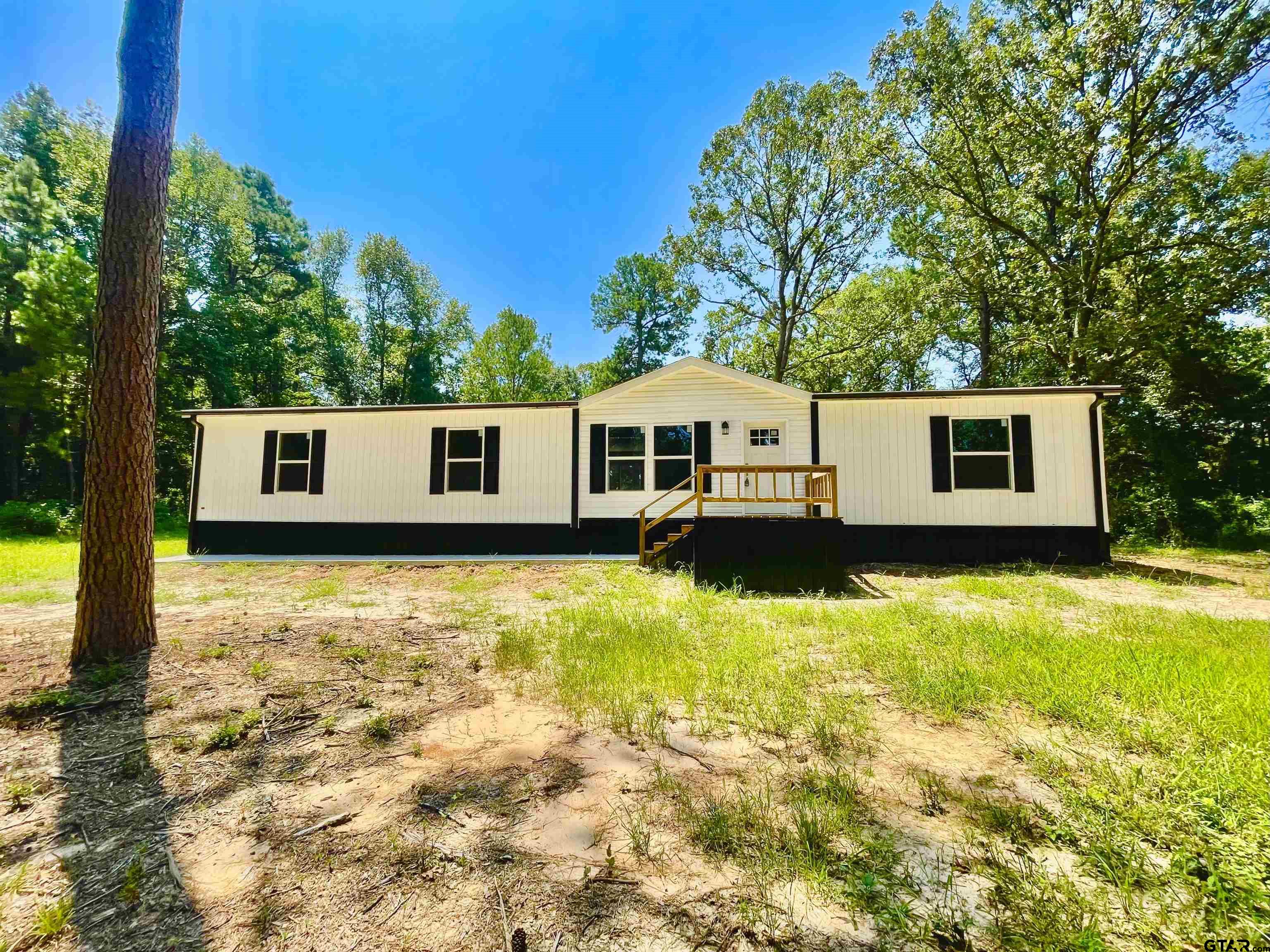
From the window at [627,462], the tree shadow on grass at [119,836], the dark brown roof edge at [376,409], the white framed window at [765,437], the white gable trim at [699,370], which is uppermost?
the white gable trim at [699,370]

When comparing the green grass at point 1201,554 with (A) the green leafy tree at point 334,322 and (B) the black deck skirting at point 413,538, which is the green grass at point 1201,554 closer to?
(B) the black deck skirting at point 413,538

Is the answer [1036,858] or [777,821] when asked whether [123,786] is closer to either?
[777,821]

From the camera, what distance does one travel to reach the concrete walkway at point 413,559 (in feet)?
29.4

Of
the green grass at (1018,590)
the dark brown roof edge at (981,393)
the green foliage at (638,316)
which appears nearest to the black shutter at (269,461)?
the dark brown roof edge at (981,393)

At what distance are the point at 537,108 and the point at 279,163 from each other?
16.4m

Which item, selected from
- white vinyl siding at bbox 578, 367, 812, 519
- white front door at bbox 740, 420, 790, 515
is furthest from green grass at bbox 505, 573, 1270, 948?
white vinyl siding at bbox 578, 367, 812, 519

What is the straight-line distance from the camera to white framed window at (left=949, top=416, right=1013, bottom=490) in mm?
8883

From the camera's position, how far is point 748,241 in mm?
19438

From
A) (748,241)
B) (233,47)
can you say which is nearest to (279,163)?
(233,47)

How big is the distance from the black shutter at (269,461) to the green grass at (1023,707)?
9.38 m

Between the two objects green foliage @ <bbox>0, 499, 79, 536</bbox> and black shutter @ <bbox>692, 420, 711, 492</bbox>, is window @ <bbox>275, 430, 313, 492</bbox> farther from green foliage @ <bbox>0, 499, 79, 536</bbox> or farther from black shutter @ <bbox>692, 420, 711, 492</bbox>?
green foliage @ <bbox>0, 499, 79, 536</bbox>

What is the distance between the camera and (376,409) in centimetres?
1046

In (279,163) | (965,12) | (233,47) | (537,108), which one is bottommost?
(233,47)

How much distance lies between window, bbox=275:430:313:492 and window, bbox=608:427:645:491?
6.75m
